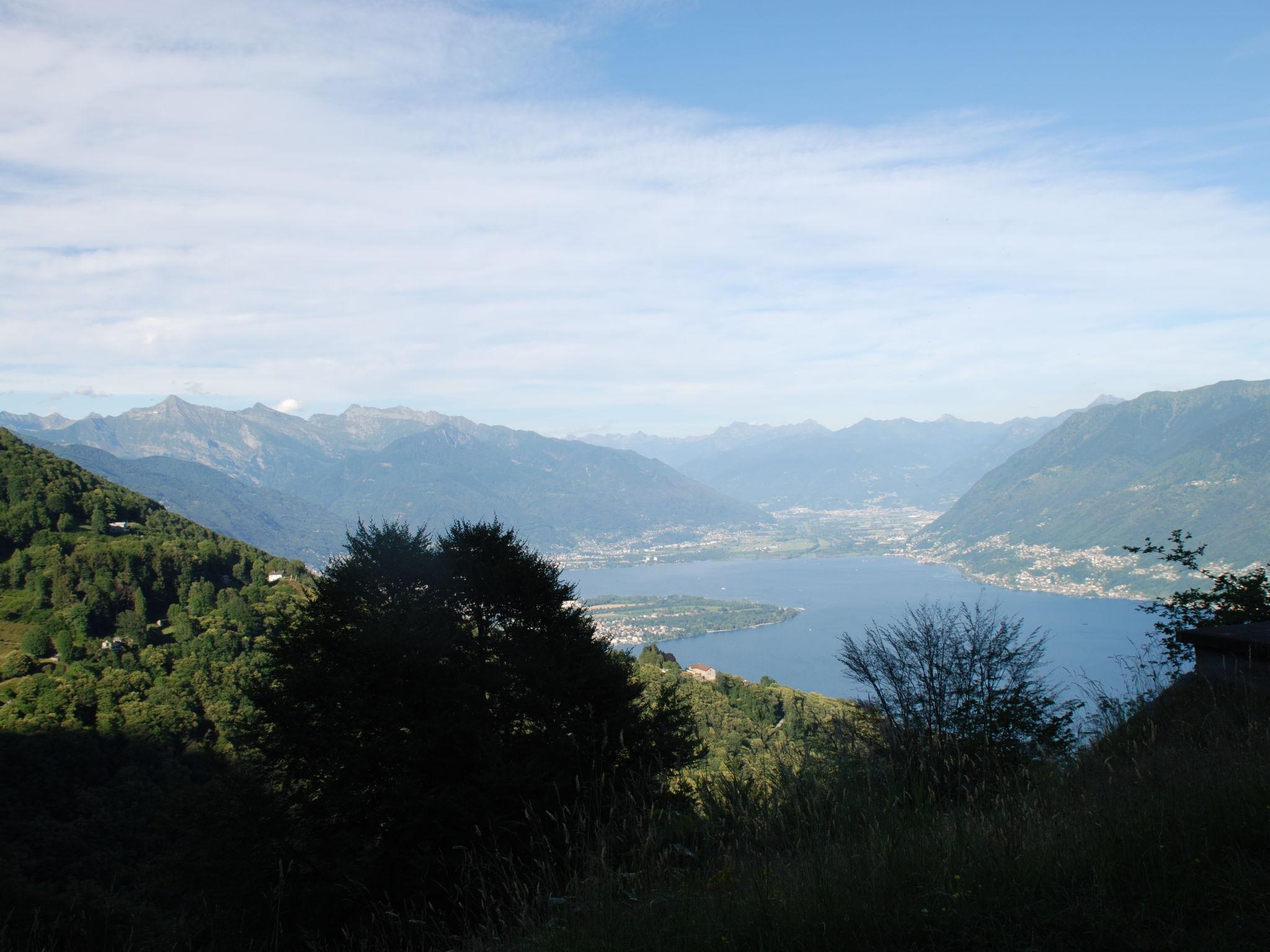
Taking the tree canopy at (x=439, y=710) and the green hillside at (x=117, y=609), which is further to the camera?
the green hillside at (x=117, y=609)

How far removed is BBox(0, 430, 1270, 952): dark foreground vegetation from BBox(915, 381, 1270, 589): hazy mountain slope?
93.7 meters

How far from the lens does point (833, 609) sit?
9619 cm

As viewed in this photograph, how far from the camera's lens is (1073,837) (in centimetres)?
279

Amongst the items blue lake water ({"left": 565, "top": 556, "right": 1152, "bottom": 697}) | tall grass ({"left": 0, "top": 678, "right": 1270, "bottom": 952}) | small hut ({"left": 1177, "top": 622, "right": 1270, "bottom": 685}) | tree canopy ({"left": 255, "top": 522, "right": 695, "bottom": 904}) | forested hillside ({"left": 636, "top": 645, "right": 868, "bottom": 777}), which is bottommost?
blue lake water ({"left": 565, "top": 556, "right": 1152, "bottom": 697})

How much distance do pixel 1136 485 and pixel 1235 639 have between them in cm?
15517

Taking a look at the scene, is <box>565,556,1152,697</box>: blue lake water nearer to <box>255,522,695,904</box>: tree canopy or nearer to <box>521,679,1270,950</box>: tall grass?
<box>521,679,1270,950</box>: tall grass

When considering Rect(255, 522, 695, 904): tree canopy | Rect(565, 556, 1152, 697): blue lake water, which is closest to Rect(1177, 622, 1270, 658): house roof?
Rect(565, 556, 1152, 697): blue lake water

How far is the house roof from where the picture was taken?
479 centimetres

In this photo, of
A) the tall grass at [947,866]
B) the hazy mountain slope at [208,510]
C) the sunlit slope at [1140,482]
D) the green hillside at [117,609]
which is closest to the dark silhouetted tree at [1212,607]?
the tall grass at [947,866]

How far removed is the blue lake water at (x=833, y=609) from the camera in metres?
58.2

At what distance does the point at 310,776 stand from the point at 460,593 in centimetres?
389

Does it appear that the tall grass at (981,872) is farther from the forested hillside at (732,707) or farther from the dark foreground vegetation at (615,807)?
the forested hillside at (732,707)

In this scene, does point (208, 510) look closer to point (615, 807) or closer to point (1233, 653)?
point (615, 807)

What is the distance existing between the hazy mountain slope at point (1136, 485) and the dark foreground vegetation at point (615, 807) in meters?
93.7
